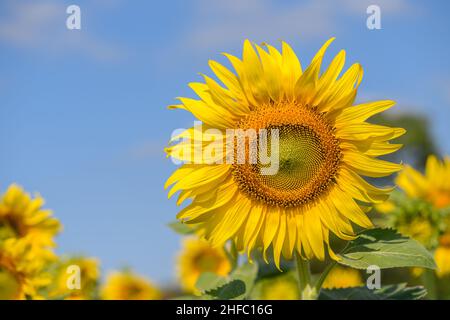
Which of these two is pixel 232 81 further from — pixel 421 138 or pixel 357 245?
pixel 421 138

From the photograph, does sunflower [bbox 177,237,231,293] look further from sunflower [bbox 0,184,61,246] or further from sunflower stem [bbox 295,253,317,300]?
sunflower stem [bbox 295,253,317,300]

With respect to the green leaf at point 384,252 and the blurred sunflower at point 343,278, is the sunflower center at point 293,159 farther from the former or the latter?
the blurred sunflower at point 343,278

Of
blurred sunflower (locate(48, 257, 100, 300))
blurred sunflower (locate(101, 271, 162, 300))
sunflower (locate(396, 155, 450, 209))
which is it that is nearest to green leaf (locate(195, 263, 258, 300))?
blurred sunflower (locate(48, 257, 100, 300))

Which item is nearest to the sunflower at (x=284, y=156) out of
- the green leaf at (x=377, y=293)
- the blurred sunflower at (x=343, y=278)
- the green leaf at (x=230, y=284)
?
the green leaf at (x=230, y=284)

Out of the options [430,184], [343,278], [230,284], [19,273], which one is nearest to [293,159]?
[230,284]

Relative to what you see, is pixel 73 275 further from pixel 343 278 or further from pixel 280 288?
pixel 343 278
